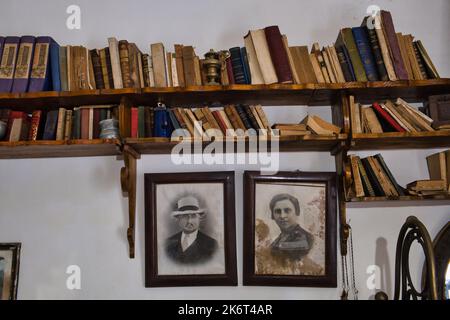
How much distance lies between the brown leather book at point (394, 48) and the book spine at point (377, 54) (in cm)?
5

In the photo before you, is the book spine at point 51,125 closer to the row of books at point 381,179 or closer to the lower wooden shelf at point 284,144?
the lower wooden shelf at point 284,144

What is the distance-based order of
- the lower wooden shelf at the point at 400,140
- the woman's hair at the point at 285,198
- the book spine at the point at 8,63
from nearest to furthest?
the lower wooden shelf at the point at 400,140, the book spine at the point at 8,63, the woman's hair at the point at 285,198

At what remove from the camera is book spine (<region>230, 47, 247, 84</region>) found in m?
1.88

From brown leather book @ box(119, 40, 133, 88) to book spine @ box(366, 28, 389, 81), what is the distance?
3.54ft

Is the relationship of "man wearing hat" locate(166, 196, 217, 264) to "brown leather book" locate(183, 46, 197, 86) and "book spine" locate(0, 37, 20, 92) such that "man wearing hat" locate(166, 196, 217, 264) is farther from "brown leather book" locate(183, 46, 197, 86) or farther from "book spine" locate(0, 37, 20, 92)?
"book spine" locate(0, 37, 20, 92)

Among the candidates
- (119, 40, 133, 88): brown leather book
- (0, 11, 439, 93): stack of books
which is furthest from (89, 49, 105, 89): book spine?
(119, 40, 133, 88): brown leather book

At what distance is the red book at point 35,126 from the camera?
1.87m

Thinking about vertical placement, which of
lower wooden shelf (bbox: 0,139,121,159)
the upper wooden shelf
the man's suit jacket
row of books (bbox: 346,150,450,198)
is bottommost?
the man's suit jacket

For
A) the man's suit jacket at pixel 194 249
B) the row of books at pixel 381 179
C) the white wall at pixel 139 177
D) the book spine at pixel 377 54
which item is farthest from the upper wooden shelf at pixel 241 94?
the man's suit jacket at pixel 194 249

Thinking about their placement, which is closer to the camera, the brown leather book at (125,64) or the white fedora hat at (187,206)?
the brown leather book at (125,64)

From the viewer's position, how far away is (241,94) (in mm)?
1880

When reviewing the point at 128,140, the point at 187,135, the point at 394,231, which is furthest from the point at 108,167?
the point at 394,231
